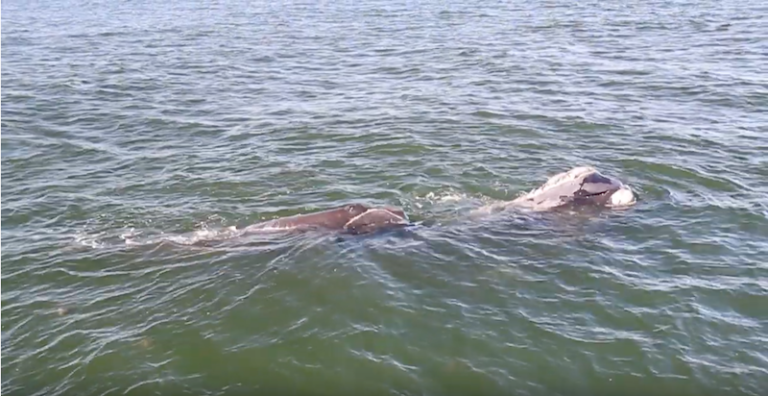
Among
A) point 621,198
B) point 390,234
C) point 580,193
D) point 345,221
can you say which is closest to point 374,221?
point 390,234

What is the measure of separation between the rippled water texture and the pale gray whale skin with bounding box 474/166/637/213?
449 mm

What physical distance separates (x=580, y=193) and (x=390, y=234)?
3686 millimetres

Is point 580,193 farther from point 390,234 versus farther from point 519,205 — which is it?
point 390,234

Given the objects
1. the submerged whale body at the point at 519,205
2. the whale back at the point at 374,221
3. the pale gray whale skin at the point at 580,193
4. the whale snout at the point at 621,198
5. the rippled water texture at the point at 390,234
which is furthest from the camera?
the whale snout at the point at 621,198

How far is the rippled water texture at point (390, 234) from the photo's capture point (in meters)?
10.4

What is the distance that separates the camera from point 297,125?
2103 centimetres

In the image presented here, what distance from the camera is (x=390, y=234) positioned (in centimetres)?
1389

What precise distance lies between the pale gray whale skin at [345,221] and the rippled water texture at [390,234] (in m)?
0.31

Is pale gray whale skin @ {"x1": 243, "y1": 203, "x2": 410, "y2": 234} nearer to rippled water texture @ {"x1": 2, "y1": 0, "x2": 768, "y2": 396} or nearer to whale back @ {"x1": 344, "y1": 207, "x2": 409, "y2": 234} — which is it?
whale back @ {"x1": 344, "y1": 207, "x2": 409, "y2": 234}

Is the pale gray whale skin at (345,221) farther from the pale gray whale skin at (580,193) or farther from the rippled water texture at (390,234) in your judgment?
the pale gray whale skin at (580,193)

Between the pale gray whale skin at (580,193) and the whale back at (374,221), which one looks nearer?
the whale back at (374,221)

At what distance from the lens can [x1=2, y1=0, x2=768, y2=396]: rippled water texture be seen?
10.4 m

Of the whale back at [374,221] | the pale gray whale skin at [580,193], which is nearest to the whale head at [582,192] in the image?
the pale gray whale skin at [580,193]

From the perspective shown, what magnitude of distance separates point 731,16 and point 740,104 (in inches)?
580
